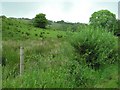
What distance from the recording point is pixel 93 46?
41.5 ft

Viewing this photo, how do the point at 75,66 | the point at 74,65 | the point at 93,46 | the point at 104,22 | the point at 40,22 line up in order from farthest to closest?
the point at 40,22 → the point at 104,22 → the point at 93,46 → the point at 74,65 → the point at 75,66

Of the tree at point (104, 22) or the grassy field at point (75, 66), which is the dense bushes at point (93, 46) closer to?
the grassy field at point (75, 66)

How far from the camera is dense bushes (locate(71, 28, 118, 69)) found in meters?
12.5

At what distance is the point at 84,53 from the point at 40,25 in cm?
4028

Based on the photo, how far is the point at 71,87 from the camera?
878 cm

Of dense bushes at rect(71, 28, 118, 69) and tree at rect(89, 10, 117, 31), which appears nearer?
dense bushes at rect(71, 28, 118, 69)

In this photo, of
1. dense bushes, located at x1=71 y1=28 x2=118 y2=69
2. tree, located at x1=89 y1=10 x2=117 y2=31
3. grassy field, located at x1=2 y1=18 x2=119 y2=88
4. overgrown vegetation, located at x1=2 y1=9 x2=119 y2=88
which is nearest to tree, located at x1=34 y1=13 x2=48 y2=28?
tree, located at x1=89 y1=10 x2=117 y2=31

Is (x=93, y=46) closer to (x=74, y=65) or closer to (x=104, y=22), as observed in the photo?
(x=74, y=65)

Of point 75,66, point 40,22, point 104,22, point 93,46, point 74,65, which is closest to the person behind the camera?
point 75,66

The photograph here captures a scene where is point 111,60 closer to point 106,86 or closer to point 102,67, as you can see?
point 102,67

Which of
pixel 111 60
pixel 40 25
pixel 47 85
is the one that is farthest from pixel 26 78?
pixel 40 25

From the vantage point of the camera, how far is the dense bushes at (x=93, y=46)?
1246 cm

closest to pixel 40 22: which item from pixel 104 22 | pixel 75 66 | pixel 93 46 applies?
pixel 104 22

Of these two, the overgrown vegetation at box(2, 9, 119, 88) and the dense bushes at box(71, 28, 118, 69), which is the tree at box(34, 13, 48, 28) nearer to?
the overgrown vegetation at box(2, 9, 119, 88)
